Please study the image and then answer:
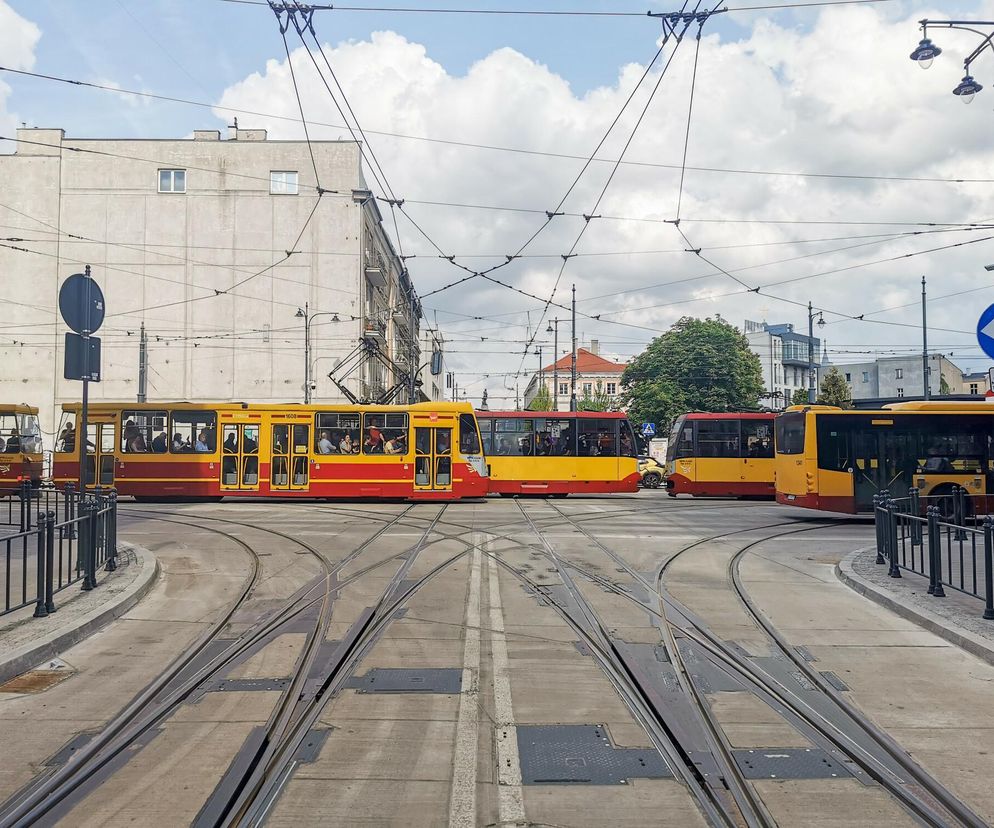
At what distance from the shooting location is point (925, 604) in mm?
9219

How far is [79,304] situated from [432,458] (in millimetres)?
14612

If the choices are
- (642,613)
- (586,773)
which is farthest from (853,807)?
(642,613)

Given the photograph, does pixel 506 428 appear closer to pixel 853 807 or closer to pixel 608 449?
pixel 608 449

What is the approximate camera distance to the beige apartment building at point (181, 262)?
40594 millimetres

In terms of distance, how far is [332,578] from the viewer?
11.0 m

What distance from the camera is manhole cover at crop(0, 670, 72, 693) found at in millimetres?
6160

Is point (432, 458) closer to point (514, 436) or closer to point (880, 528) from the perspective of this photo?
point (514, 436)

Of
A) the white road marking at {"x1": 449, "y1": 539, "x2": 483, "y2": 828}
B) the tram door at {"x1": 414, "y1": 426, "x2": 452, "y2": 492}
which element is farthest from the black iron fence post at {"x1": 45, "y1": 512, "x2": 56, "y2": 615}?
the tram door at {"x1": 414, "y1": 426, "x2": 452, "y2": 492}

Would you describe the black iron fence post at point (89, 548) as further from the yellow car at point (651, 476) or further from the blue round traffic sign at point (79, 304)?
the yellow car at point (651, 476)

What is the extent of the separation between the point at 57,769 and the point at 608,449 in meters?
23.8

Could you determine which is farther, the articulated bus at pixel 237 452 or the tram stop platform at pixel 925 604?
the articulated bus at pixel 237 452

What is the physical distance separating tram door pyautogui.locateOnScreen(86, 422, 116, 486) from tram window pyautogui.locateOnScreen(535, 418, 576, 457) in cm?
1240

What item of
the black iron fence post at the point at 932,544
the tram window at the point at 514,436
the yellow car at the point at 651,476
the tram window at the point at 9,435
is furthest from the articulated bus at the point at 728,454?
the tram window at the point at 9,435

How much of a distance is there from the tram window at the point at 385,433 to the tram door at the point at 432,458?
1.35 ft
